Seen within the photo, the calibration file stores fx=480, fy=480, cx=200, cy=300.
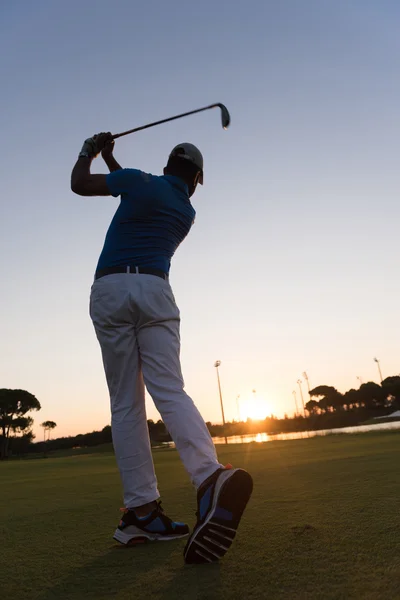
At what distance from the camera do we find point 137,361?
9.23 feet

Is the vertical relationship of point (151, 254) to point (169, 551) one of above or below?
above

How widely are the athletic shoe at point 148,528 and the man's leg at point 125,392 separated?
0.29ft

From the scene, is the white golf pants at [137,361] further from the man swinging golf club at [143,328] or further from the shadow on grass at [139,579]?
the shadow on grass at [139,579]

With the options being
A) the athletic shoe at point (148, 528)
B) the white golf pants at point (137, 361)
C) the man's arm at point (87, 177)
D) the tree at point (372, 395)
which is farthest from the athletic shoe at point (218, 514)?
the tree at point (372, 395)

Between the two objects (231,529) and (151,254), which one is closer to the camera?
(231,529)

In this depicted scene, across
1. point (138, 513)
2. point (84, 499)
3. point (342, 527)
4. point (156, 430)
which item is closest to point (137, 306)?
point (138, 513)

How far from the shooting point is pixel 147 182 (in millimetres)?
→ 2879

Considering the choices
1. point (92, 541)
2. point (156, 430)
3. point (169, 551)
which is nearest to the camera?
point (169, 551)

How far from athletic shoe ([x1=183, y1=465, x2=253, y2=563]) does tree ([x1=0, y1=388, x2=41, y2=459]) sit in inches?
2971

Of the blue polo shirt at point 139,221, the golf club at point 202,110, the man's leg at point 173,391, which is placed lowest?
the man's leg at point 173,391

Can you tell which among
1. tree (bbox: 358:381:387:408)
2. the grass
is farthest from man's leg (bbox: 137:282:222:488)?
tree (bbox: 358:381:387:408)

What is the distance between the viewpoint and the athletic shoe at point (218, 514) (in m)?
1.96

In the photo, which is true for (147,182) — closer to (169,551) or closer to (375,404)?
(169,551)

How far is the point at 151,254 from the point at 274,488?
2374mm
